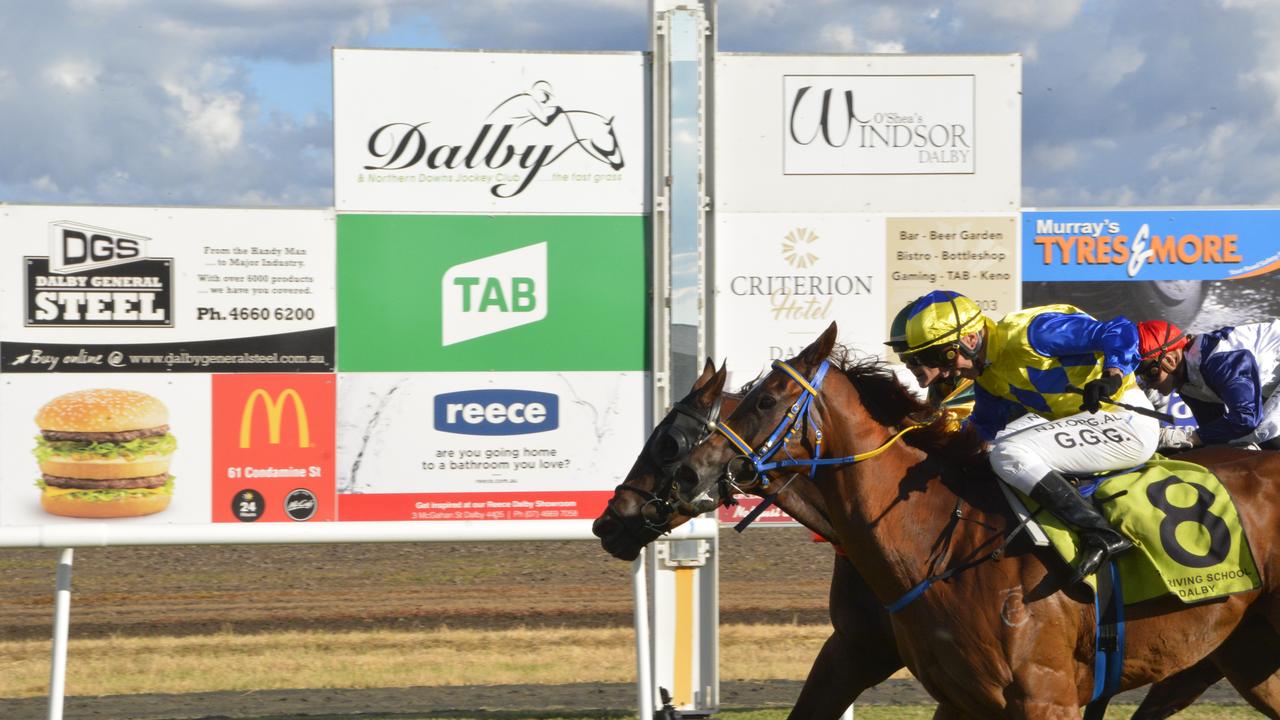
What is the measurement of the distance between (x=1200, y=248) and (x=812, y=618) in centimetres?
337

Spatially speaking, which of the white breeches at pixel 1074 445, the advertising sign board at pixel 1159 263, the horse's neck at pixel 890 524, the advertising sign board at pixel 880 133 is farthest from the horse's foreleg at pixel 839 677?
the advertising sign board at pixel 1159 263

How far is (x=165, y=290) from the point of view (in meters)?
6.20

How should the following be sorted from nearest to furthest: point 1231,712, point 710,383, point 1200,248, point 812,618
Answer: point 710,383
point 1231,712
point 1200,248
point 812,618

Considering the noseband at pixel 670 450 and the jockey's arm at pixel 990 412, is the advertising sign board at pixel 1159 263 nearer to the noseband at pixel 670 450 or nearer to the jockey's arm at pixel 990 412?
the jockey's arm at pixel 990 412

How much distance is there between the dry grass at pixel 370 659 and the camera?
6801 millimetres

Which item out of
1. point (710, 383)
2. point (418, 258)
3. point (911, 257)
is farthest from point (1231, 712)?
point (418, 258)

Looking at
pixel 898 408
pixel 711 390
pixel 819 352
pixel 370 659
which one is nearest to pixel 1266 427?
pixel 898 408

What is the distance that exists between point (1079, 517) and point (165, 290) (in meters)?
4.16

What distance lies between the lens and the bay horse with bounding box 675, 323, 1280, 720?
3773mm

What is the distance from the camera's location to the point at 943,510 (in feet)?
13.1

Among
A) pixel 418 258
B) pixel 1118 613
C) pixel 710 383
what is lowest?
pixel 1118 613

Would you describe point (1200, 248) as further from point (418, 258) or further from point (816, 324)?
point (418, 258)

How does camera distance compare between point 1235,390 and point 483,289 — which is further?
point 483,289

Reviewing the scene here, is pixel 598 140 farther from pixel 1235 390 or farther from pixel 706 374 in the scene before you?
pixel 1235 390
